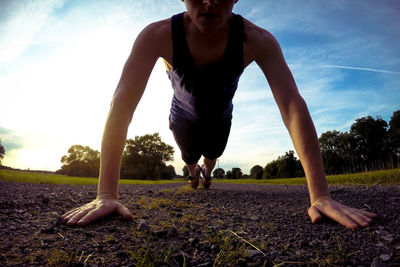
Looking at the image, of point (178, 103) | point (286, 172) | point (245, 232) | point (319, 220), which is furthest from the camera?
point (286, 172)

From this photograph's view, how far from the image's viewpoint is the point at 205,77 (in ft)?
10.6

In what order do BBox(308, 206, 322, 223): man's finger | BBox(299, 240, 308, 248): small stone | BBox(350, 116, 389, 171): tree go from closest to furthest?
BBox(299, 240, 308, 248): small stone
BBox(308, 206, 322, 223): man's finger
BBox(350, 116, 389, 171): tree

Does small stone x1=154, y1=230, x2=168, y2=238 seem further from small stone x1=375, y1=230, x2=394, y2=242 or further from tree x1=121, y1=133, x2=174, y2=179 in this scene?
tree x1=121, y1=133, x2=174, y2=179

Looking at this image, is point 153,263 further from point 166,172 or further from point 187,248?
point 166,172

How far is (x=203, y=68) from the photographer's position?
3143 mm

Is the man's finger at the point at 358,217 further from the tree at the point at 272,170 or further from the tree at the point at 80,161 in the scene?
the tree at the point at 272,170

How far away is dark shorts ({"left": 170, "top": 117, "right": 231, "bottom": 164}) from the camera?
459 centimetres

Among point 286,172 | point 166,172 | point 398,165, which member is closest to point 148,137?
point 166,172

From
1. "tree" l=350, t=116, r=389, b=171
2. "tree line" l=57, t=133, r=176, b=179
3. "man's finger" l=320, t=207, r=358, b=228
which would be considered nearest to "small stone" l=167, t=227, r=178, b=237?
"man's finger" l=320, t=207, r=358, b=228

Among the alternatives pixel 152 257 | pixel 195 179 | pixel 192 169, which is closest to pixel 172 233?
pixel 152 257

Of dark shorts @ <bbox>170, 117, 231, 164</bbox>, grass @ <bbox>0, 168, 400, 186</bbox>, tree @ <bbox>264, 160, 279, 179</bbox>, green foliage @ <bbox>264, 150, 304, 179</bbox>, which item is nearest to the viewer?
dark shorts @ <bbox>170, 117, 231, 164</bbox>

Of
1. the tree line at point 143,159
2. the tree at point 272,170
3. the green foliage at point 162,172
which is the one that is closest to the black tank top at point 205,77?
the tree line at point 143,159

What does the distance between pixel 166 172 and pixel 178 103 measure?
171ft

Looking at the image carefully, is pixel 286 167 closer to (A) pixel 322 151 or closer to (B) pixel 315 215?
(A) pixel 322 151
